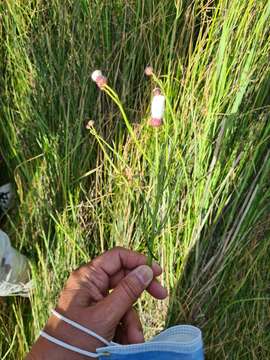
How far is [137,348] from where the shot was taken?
2.92ft

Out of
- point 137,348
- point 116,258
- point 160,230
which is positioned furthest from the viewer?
point 160,230

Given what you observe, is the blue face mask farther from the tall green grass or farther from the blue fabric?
the tall green grass

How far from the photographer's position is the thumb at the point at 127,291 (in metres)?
0.89

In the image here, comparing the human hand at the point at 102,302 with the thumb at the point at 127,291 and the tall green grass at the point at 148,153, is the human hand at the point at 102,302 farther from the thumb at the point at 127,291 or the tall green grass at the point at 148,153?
the tall green grass at the point at 148,153

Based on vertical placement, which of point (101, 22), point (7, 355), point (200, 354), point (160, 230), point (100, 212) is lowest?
point (200, 354)

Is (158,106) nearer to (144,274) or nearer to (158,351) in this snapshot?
(144,274)

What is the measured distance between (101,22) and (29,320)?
772mm

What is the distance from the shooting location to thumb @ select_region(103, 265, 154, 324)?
2.93ft

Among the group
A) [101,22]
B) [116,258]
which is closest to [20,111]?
[101,22]

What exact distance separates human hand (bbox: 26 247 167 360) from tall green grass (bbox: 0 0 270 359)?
0.41 ft

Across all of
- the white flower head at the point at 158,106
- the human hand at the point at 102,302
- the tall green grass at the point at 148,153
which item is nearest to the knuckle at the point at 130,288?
the human hand at the point at 102,302

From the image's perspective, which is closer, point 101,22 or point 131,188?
point 131,188

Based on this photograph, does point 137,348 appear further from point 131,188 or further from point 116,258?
point 131,188

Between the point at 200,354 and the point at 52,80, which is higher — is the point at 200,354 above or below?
below
